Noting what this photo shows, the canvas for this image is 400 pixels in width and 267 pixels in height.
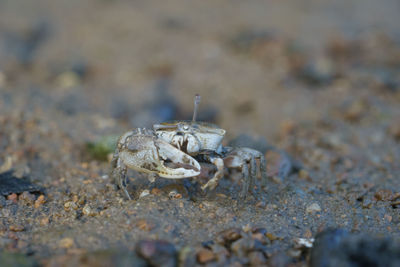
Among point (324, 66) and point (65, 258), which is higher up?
point (324, 66)

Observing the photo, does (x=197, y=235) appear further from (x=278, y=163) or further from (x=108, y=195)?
(x=278, y=163)

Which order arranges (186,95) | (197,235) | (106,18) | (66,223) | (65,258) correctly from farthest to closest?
(106,18)
(186,95)
(66,223)
(197,235)
(65,258)

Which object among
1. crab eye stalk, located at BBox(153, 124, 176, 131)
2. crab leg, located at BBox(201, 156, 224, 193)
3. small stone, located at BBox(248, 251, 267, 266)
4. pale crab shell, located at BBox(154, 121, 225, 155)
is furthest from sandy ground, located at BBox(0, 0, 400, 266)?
crab eye stalk, located at BBox(153, 124, 176, 131)

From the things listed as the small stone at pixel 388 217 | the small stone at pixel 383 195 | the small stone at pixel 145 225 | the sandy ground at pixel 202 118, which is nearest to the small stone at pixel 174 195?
the sandy ground at pixel 202 118

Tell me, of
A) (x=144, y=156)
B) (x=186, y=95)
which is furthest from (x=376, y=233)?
(x=186, y=95)

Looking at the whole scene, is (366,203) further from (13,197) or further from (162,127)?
(13,197)

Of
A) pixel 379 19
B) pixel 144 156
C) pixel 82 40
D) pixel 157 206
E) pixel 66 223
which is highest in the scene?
pixel 379 19

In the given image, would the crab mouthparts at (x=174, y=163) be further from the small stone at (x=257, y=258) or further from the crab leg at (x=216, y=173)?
the small stone at (x=257, y=258)

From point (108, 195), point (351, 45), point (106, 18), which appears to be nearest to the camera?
point (108, 195)
